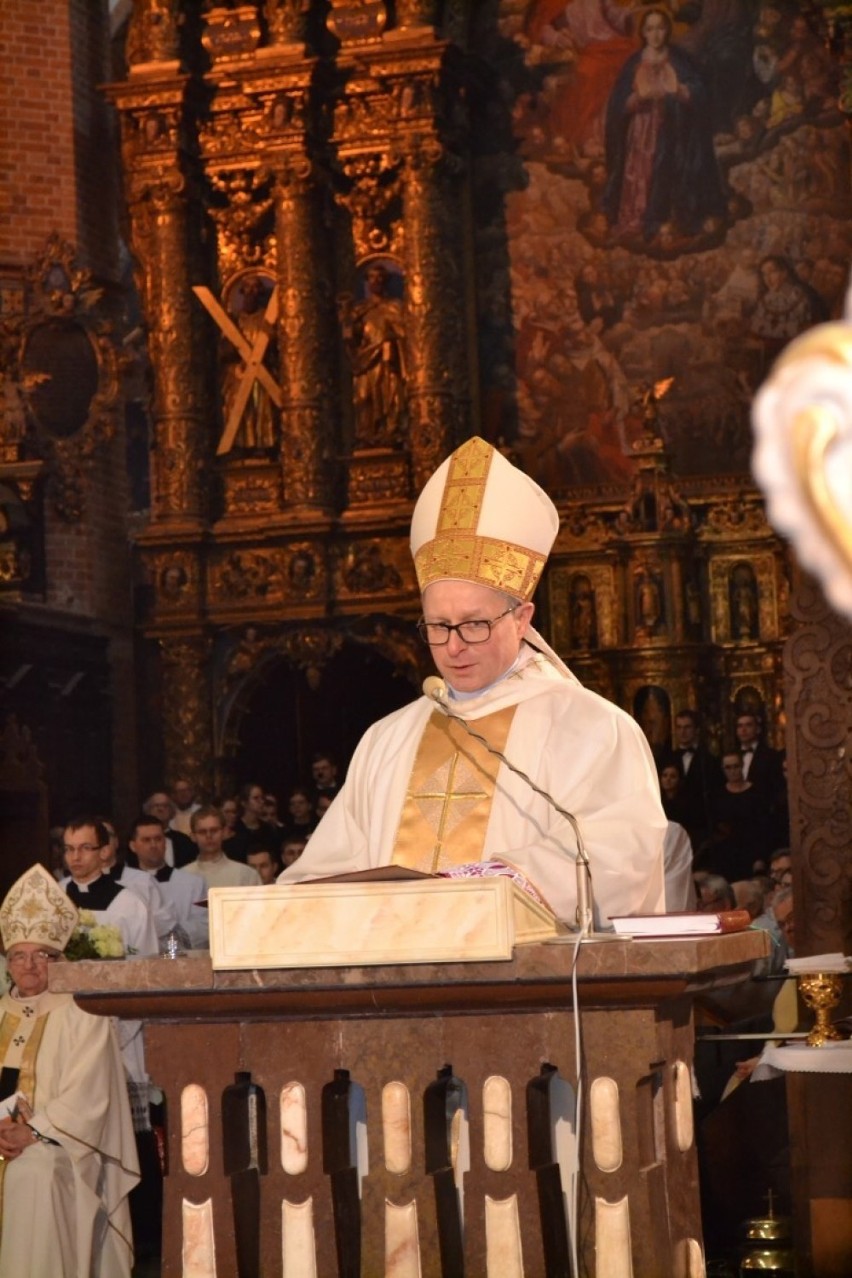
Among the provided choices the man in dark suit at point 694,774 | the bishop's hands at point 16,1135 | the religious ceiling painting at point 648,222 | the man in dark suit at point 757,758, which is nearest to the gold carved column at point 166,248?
the religious ceiling painting at point 648,222

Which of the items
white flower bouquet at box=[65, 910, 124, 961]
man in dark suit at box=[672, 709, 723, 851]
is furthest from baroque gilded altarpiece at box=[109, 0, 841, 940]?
white flower bouquet at box=[65, 910, 124, 961]

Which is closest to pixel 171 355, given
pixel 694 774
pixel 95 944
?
pixel 694 774

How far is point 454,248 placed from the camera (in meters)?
17.1

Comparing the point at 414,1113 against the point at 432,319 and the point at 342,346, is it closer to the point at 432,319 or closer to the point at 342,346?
the point at 432,319

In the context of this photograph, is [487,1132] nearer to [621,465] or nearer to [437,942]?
[437,942]

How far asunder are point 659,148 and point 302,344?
319 centimetres

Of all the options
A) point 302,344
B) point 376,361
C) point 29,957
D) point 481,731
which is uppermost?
point 302,344

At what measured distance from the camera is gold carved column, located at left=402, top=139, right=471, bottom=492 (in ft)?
54.4

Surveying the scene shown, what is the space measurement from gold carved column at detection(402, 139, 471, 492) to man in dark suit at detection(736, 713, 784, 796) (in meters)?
3.28

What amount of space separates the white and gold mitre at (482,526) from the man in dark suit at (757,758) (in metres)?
9.28

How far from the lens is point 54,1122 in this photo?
25.2ft

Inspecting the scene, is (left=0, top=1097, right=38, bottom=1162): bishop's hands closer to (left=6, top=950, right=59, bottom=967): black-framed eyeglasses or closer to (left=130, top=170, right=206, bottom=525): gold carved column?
(left=6, top=950, right=59, bottom=967): black-framed eyeglasses

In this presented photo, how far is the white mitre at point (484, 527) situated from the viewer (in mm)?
4996

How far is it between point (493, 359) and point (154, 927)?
8205mm
